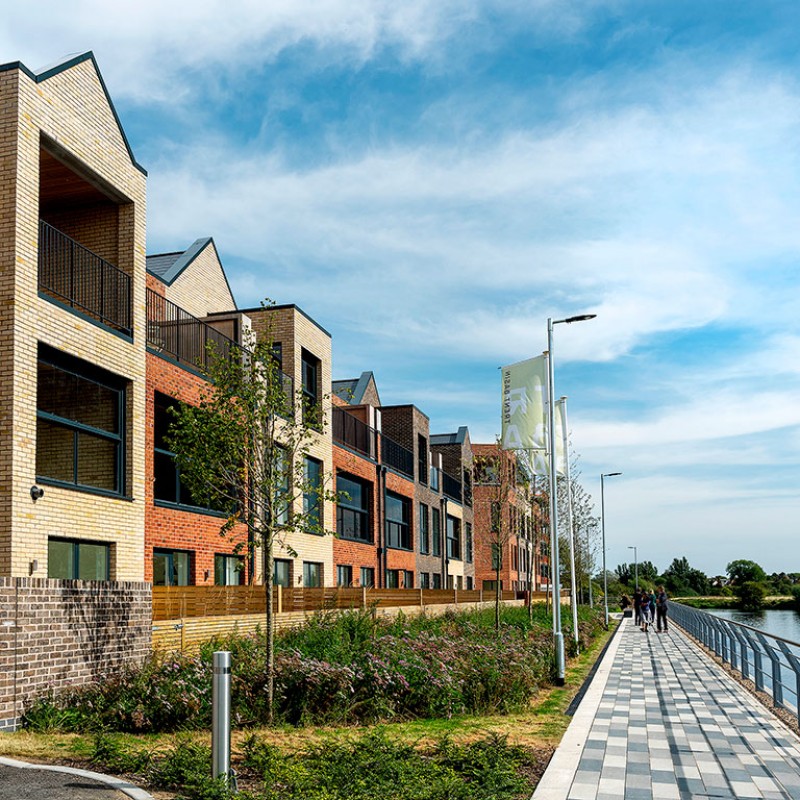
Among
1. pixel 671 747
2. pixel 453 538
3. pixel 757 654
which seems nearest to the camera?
pixel 671 747

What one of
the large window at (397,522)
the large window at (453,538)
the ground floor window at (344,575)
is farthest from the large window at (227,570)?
the large window at (453,538)

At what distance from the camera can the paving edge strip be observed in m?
7.39

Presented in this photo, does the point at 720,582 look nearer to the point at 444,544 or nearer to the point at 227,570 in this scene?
the point at 444,544

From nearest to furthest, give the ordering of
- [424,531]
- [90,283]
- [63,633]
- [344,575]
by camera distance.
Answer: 1. [63,633]
2. [90,283]
3. [344,575]
4. [424,531]

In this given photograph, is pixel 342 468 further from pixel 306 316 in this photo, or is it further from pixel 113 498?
pixel 113 498

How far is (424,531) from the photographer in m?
43.9

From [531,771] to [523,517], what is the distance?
23159 mm

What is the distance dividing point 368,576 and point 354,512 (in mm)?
2409

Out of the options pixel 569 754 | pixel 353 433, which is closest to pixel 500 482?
pixel 353 433

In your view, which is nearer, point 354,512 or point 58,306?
point 58,306

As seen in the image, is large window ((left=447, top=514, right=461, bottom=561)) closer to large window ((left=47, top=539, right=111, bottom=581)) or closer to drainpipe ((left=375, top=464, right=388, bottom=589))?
drainpipe ((left=375, top=464, right=388, bottom=589))

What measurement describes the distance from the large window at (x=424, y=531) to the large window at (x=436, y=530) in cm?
120

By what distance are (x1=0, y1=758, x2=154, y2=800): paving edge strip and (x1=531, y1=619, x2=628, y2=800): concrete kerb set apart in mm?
3143

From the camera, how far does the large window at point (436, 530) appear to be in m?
45.7
